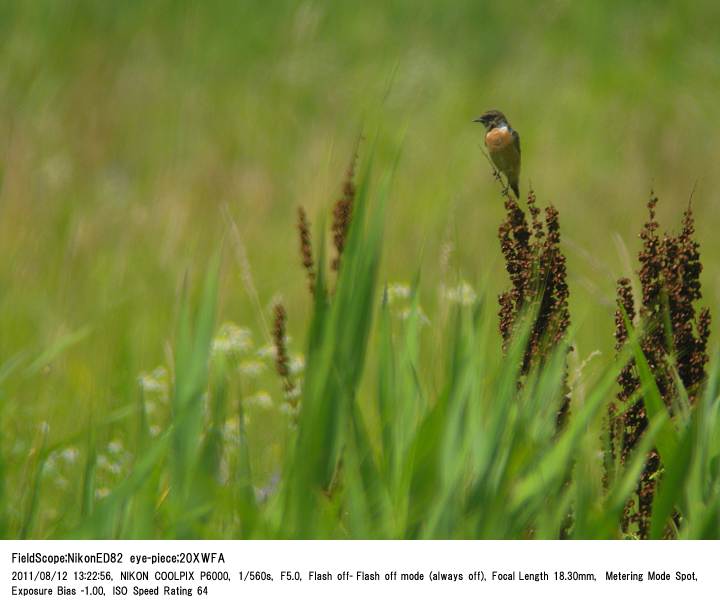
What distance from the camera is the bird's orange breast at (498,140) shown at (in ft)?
13.9

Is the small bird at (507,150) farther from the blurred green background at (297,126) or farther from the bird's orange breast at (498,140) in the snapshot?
the blurred green background at (297,126)

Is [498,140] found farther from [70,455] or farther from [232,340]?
[70,455]

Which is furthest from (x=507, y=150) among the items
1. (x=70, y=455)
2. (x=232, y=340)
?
(x=70, y=455)

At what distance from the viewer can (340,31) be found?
11055mm

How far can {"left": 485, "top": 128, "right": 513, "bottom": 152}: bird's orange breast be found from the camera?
4.24 meters

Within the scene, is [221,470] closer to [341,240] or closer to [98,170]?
[341,240]

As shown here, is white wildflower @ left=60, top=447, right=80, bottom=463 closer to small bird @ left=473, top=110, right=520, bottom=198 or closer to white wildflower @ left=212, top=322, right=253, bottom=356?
white wildflower @ left=212, top=322, right=253, bottom=356

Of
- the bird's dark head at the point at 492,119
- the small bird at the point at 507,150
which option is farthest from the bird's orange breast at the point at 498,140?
the bird's dark head at the point at 492,119

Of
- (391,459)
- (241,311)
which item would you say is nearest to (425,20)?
(241,311)

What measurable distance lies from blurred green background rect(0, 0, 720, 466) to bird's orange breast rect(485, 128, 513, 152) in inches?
98.9

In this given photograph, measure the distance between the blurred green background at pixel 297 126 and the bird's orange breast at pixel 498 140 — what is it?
98.9 inches

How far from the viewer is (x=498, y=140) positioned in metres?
4.25

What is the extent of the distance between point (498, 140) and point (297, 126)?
5.88 m
